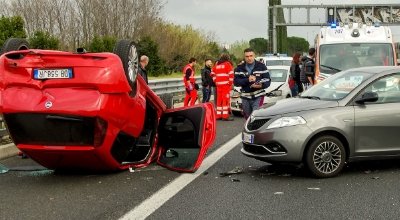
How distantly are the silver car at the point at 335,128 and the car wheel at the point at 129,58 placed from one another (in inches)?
67.3

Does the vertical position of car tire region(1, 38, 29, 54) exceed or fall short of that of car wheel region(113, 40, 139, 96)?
it exceeds it

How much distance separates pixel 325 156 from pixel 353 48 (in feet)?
20.8

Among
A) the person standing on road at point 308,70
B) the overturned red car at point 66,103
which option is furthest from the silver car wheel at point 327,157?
the person standing on road at point 308,70

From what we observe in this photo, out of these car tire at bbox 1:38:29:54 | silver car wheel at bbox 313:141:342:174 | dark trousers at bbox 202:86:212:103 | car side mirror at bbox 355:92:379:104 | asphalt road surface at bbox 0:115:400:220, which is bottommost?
dark trousers at bbox 202:86:212:103

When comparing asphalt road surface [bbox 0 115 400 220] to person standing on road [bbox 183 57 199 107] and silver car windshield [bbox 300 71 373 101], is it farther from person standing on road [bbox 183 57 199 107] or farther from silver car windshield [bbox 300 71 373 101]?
person standing on road [bbox 183 57 199 107]

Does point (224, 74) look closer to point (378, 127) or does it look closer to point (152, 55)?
point (378, 127)

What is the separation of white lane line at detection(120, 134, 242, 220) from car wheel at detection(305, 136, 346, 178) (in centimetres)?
151

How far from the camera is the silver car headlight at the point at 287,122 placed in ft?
23.1

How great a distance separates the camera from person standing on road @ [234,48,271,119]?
9812 mm

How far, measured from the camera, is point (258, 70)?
9914 millimetres

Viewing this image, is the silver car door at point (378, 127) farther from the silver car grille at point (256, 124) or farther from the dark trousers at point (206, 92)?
the dark trousers at point (206, 92)

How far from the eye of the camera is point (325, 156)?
708 cm

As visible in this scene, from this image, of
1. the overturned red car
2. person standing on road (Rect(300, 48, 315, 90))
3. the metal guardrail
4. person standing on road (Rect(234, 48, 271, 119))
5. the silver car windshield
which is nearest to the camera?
the overturned red car

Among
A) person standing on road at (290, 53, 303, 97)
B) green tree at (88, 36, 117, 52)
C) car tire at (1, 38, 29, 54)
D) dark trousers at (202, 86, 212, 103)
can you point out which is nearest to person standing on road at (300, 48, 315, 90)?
person standing on road at (290, 53, 303, 97)
